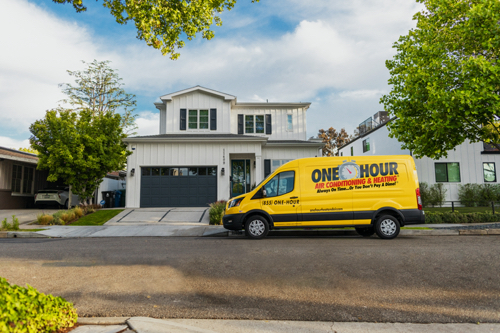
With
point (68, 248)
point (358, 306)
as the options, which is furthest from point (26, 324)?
point (68, 248)

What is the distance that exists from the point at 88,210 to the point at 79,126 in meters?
4.83

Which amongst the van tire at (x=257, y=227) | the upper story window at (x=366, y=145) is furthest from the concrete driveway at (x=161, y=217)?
the upper story window at (x=366, y=145)

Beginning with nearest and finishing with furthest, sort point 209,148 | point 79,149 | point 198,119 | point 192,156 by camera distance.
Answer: point 79,149, point 192,156, point 209,148, point 198,119

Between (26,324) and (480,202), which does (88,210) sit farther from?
(480,202)

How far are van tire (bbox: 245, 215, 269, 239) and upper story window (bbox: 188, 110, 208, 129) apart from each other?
43.1ft

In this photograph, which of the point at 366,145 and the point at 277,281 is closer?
the point at 277,281

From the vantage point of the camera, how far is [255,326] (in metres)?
3.46

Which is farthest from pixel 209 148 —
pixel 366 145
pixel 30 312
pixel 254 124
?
pixel 366 145

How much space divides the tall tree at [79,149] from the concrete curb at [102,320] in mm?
14713

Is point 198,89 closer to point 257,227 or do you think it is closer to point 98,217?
point 98,217

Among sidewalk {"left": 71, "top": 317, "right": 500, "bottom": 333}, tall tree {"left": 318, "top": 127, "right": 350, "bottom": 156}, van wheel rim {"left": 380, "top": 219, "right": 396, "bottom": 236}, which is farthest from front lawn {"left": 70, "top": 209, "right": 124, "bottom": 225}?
tall tree {"left": 318, "top": 127, "right": 350, "bottom": 156}

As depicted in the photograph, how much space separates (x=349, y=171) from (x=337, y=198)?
2.99 feet

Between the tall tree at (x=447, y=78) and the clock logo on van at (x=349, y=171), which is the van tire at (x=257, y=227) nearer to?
the clock logo on van at (x=349, y=171)

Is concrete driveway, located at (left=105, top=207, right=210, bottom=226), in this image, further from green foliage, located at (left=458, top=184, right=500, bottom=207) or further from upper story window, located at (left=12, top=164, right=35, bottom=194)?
green foliage, located at (left=458, top=184, right=500, bottom=207)
